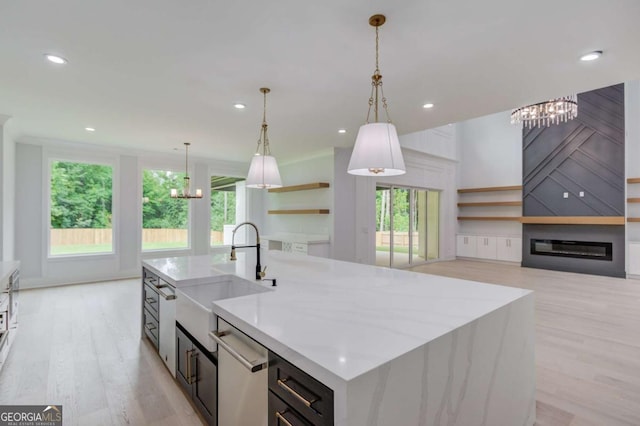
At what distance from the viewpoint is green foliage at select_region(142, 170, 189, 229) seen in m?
6.61

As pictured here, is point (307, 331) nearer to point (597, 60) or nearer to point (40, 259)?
point (597, 60)

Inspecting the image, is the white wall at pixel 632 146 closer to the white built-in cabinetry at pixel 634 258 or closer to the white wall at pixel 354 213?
the white built-in cabinetry at pixel 634 258

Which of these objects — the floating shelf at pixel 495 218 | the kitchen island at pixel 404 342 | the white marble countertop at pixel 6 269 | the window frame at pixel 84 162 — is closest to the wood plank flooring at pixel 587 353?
the kitchen island at pixel 404 342

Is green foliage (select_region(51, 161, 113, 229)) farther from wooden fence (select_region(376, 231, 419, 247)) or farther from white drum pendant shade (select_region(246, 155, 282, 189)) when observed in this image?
wooden fence (select_region(376, 231, 419, 247))

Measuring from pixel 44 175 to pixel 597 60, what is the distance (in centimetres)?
789

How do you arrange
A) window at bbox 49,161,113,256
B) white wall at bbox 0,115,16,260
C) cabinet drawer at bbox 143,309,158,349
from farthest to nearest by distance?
window at bbox 49,161,113,256 → white wall at bbox 0,115,16,260 → cabinet drawer at bbox 143,309,158,349

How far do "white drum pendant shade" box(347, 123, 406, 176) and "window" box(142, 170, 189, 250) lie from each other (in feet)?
20.0

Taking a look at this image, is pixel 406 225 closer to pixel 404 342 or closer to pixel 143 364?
pixel 143 364

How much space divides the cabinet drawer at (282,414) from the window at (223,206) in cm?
670

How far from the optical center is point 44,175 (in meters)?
5.52

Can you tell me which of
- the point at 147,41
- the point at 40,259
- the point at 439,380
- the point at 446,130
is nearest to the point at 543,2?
the point at 439,380

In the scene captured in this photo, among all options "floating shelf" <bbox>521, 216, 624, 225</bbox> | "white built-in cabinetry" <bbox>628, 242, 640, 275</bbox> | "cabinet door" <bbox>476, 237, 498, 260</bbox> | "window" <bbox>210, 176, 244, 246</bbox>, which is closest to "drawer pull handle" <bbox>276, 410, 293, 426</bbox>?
"window" <bbox>210, 176, 244, 246</bbox>

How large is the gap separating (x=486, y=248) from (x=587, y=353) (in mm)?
5835

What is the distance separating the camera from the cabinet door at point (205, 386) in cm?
172
